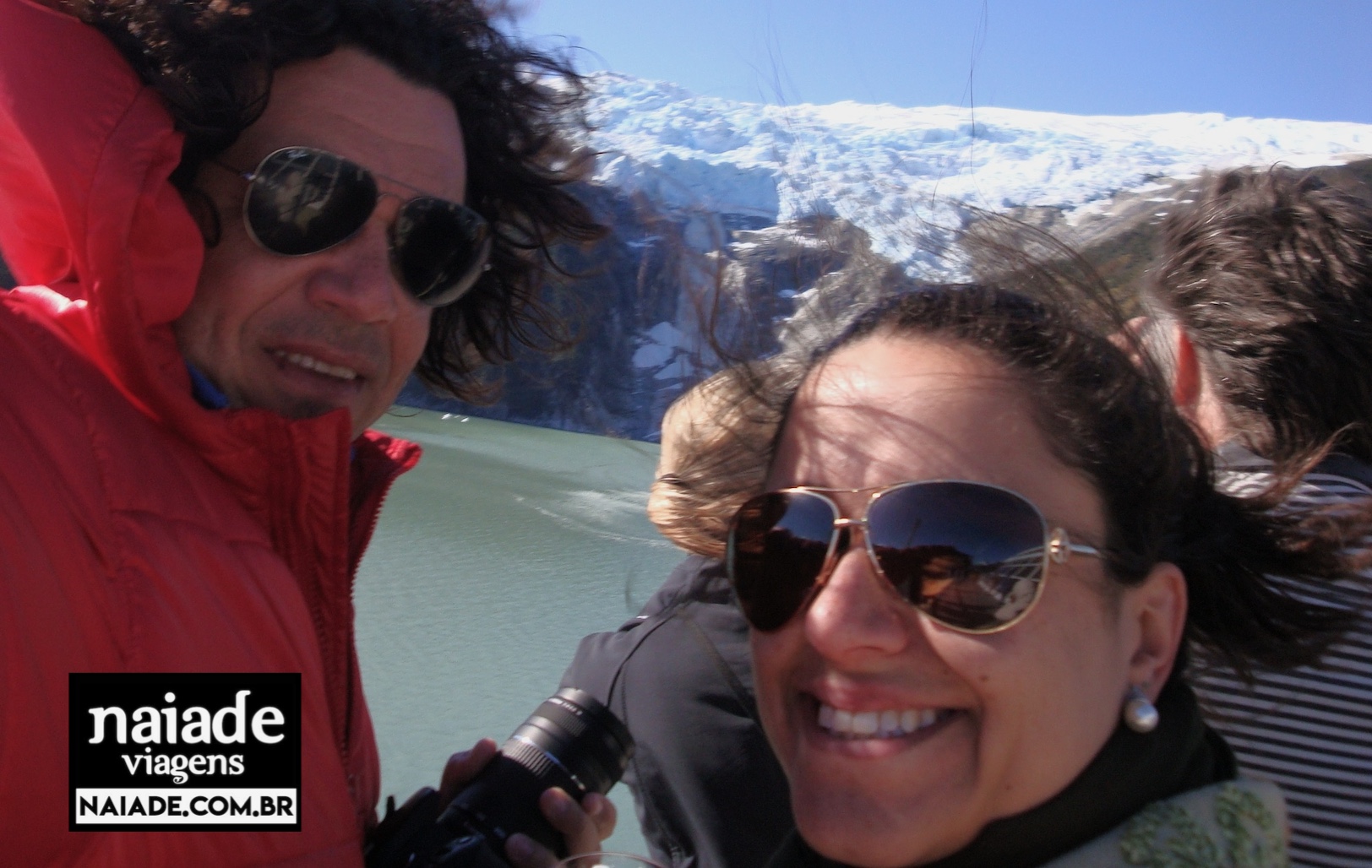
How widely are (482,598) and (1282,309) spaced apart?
3.04 meters

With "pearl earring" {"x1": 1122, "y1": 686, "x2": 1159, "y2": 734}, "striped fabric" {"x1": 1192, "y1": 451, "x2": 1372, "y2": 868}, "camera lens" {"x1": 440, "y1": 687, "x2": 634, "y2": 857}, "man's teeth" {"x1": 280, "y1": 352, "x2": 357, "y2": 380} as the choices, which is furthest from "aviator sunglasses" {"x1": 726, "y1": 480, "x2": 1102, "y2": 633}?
"man's teeth" {"x1": 280, "y1": 352, "x2": 357, "y2": 380}

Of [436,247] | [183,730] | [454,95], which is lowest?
[183,730]

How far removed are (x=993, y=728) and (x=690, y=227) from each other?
55 cm

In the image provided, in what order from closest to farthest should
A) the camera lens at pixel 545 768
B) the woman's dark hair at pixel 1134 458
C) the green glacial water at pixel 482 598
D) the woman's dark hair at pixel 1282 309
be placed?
1. the woman's dark hair at pixel 1134 458
2. the camera lens at pixel 545 768
3. the woman's dark hair at pixel 1282 309
4. the green glacial water at pixel 482 598

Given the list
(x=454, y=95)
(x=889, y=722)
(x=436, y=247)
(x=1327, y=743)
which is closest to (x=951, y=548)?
(x=889, y=722)

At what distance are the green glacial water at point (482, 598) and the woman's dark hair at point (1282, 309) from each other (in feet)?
2.19

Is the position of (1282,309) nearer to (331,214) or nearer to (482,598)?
(331,214)

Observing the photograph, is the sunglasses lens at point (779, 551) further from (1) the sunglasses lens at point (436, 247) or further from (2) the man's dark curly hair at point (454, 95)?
(2) the man's dark curly hair at point (454, 95)

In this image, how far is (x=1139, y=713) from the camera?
751 millimetres

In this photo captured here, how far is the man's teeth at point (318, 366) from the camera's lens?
1.02 m

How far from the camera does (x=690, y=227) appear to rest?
3.31 ft

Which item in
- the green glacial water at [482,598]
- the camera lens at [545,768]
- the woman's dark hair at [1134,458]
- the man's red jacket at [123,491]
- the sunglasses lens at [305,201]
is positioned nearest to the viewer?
the man's red jacket at [123,491]

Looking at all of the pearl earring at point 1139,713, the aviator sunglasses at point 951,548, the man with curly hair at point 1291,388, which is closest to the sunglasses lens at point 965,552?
the aviator sunglasses at point 951,548

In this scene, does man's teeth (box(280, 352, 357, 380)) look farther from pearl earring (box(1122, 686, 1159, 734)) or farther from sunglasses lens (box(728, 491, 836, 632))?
pearl earring (box(1122, 686, 1159, 734))
